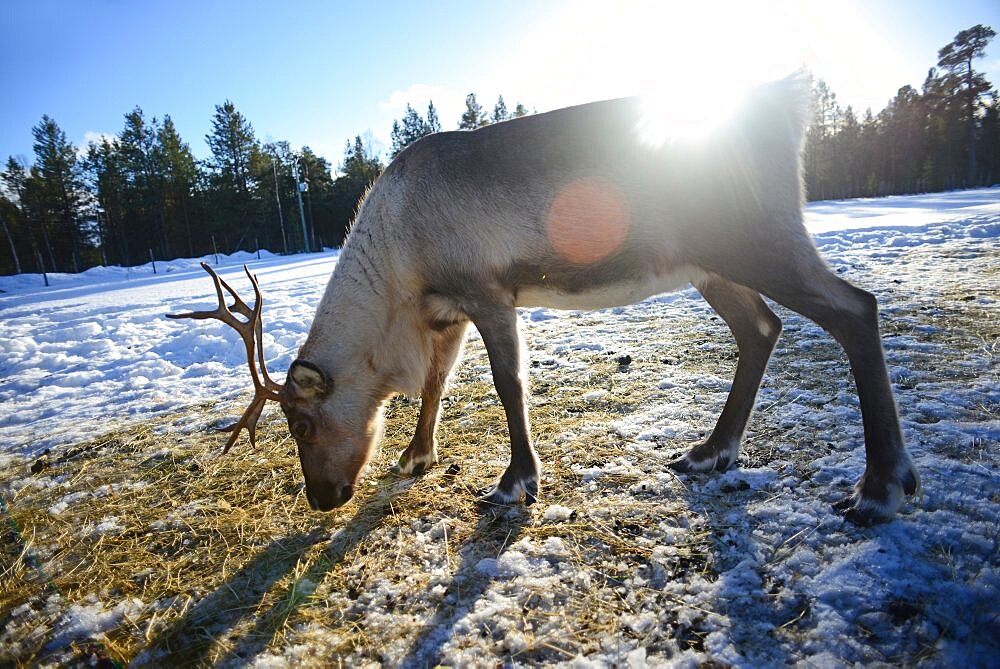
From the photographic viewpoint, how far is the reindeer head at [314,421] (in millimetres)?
2750

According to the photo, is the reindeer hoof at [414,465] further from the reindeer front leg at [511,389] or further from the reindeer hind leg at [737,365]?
the reindeer hind leg at [737,365]

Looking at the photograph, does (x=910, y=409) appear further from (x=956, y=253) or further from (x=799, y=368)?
(x=956, y=253)

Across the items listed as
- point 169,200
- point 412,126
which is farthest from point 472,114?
point 169,200

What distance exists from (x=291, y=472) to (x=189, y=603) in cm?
121

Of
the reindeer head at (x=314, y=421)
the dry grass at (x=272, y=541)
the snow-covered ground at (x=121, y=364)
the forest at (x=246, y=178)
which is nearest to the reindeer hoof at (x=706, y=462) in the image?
the dry grass at (x=272, y=541)

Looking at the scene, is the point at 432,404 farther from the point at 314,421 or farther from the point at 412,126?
the point at 412,126

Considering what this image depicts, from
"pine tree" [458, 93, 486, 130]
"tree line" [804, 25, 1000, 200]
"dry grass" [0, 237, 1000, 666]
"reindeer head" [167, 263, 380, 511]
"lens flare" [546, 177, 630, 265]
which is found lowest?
"dry grass" [0, 237, 1000, 666]

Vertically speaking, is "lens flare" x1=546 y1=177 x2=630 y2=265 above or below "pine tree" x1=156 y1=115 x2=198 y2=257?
below

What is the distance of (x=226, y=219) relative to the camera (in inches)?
1734

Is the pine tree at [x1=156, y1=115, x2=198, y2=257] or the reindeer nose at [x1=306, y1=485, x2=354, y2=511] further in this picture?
the pine tree at [x1=156, y1=115, x2=198, y2=257]

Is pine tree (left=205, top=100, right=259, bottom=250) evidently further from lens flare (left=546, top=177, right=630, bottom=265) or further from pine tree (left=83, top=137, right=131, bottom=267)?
lens flare (left=546, top=177, right=630, bottom=265)

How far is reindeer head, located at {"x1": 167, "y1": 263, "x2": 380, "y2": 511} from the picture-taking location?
2.75 m

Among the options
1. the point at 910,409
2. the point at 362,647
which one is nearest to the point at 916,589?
the point at 910,409

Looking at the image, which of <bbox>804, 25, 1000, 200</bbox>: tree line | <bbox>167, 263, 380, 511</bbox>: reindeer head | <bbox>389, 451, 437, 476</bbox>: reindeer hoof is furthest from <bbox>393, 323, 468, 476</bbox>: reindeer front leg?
<bbox>804, 25, 1000, 200</bbox>: tree line
